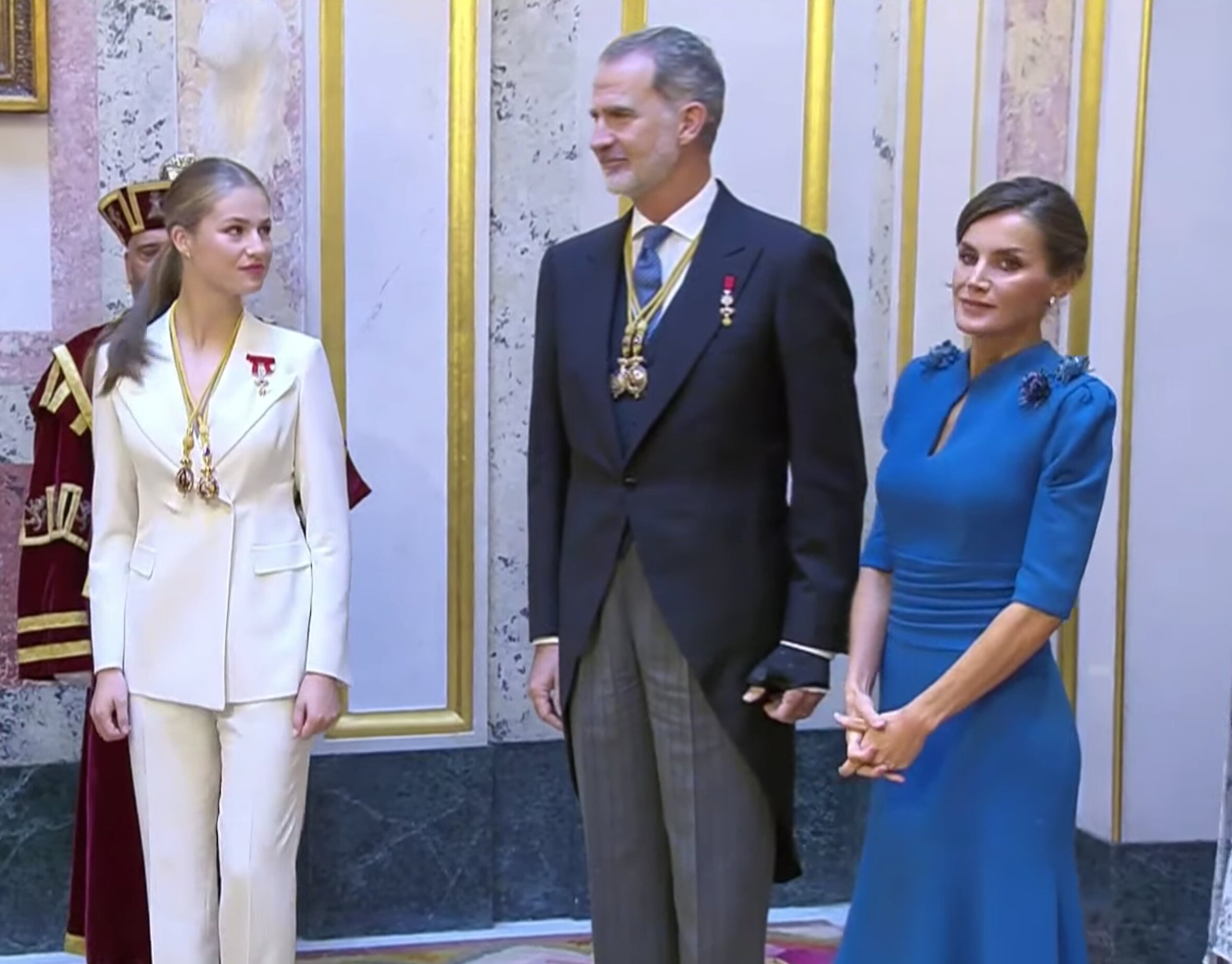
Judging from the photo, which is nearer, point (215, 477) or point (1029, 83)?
point (215, 477)

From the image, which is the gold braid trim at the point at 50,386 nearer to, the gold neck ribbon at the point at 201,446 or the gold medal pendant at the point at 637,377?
the gold neck ribbon at the point at 201,446

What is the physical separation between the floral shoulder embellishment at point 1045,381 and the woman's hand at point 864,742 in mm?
487

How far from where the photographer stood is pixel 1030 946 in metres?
2.22

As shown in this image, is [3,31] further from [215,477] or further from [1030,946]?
[1030,946]

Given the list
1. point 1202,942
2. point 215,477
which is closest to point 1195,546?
point 1202,942

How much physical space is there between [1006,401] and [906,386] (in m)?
0.23

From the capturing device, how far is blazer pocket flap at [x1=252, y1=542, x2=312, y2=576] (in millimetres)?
2727

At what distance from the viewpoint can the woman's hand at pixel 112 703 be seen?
2.77 m

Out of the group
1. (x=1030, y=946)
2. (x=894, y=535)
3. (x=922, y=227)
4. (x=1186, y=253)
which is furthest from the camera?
(x=922, y=227)

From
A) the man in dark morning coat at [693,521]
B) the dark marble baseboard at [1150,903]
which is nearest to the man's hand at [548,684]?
the man in dark morning coat at [693,521]

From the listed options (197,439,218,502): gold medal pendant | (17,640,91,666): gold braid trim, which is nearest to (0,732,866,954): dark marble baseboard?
(17,640,91,666): gold braid trim

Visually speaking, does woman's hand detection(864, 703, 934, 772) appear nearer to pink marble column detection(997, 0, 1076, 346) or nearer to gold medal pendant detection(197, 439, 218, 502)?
gold medal pendant detection(197, 439, 218, 502)

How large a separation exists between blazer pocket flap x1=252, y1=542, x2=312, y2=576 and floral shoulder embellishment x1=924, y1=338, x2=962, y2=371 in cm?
111

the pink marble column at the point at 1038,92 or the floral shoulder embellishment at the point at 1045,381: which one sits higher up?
the pink marble column at the point at 1038,92
